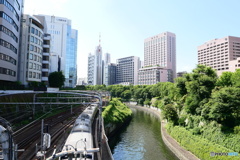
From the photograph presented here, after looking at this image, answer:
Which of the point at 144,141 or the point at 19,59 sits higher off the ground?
the point at 19,59

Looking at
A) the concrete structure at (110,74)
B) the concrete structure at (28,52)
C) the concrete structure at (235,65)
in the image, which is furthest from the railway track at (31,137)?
the concrete structure at (110,74)

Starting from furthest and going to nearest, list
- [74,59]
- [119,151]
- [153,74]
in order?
[153,74] < [74,59] < [119,151]

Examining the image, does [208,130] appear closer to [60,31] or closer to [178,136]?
[178,136]

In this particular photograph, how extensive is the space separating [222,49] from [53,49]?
11045 cm

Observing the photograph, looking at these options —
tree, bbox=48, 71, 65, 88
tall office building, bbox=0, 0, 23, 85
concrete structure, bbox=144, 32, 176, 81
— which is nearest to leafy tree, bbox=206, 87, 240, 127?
tall office building, bbox=0, 0, 23, 85

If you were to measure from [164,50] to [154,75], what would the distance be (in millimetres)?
42029

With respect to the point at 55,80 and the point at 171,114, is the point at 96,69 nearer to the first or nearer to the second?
the point at 55,80

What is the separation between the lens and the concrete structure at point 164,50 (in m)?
158

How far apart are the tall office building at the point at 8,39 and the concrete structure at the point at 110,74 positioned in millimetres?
132592

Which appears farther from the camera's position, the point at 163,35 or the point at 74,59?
the point at 163,35

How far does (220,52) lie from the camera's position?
11844cm

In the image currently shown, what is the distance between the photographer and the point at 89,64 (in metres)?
181

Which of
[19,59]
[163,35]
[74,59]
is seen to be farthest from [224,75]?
[163,35]

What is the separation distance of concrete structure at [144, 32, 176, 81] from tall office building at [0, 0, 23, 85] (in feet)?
415
